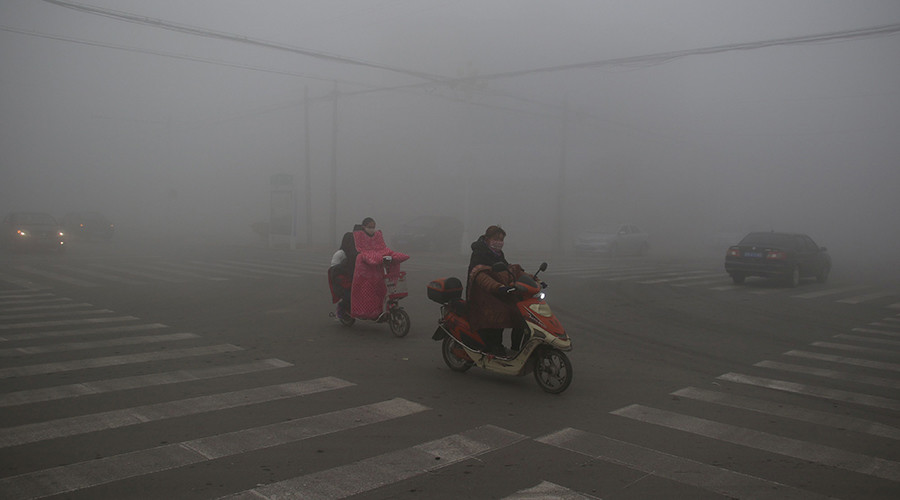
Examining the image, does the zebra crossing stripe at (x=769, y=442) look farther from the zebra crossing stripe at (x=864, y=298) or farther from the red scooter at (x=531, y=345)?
the zebra crossing stripe at (x=864, y=298)

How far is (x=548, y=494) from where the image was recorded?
380 centimetres

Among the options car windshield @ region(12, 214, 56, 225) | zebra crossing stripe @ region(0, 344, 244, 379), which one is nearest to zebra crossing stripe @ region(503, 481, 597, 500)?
zebra crossing stripe @ region(0, 344, 244, 379)

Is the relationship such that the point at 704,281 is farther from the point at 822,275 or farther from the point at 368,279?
the point at 368,279

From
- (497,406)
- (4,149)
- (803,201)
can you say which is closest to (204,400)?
(497,406)

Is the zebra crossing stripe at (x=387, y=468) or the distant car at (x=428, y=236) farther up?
the distant car at (x=428, y=236)

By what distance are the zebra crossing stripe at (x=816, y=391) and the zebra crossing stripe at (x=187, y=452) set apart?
11.9 ft

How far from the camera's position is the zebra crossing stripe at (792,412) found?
527 centimetres

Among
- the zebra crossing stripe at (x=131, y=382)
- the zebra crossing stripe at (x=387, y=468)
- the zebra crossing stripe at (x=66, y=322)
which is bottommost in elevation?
the zebra crossing stripe at (x=387, y=468)

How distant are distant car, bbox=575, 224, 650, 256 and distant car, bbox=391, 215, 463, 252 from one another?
18.0ft

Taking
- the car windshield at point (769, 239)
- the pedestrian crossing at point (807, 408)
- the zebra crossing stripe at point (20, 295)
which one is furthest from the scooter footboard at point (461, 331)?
the car windshield at point (769, 239)

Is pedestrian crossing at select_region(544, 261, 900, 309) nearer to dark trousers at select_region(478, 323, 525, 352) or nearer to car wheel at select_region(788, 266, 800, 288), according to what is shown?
car wheel at select_region(788, 266, 800, 288)

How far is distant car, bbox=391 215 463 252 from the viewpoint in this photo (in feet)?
89.6

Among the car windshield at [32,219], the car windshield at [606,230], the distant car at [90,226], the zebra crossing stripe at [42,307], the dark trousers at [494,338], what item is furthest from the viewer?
the distant car at [90,226]

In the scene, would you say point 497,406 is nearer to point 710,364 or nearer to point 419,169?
point 710,364
